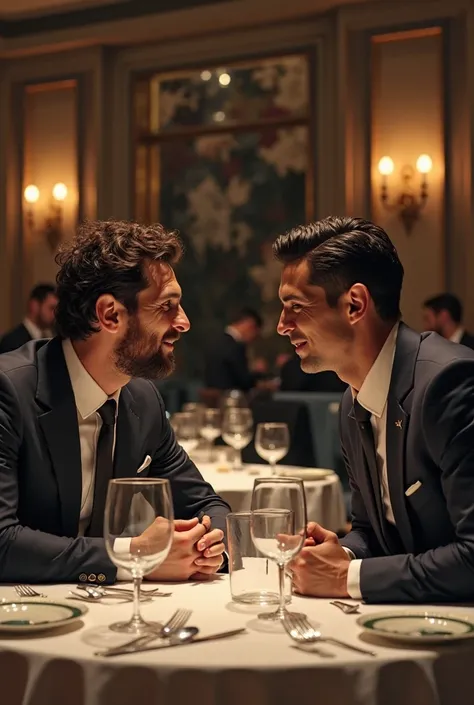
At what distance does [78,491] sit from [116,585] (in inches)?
13.5

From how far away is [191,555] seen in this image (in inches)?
80.6

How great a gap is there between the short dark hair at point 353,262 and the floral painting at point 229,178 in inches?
299

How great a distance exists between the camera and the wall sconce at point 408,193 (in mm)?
8344

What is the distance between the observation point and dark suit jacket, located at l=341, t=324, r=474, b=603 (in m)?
1.86

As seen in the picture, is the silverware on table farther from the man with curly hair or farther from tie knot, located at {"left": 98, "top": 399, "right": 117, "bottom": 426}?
tie knot, located at {"left": 98, "top": 399, "right": 117, "bottom": 426}

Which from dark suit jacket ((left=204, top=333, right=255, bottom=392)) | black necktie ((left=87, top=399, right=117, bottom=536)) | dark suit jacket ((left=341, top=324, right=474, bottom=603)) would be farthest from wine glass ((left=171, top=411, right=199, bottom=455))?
dark suit jacket ((left=204, top=333, right=255, bottom=392))

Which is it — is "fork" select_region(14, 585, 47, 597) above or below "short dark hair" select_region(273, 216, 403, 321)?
below

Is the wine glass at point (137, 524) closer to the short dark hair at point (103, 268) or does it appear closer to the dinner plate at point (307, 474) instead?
the short dark hair at point (103, 268)

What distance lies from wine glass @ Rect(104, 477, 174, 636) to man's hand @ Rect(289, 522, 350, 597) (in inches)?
15.2

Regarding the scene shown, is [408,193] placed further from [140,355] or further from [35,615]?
[35,615]

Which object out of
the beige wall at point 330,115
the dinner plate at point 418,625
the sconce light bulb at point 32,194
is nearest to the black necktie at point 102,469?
the dinner plate at point 418,625

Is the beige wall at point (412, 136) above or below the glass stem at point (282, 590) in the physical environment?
above

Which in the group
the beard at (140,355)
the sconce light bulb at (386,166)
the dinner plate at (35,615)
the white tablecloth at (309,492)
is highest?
the sconce light bulb at (386,166)

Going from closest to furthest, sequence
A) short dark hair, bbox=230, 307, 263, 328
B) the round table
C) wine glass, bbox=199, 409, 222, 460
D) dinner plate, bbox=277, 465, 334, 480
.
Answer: the round table < dinner plate, bbox=277, 465, 334, 480 < wine glass, bbox=199, 409, 222, 460 < short dark hair, bbox=230, 307, 263, 328
